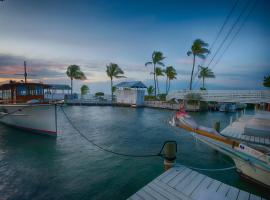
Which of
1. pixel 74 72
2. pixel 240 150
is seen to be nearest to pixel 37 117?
pixel 240 150

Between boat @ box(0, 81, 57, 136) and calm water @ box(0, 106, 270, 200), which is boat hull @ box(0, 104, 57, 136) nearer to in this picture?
boat @ box(0, 81, 57, 136)

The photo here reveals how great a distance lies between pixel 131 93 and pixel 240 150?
42.6 m

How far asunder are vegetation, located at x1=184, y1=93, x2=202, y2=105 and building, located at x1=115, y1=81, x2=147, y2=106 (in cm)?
1327

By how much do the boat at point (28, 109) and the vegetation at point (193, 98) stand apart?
3084 cm

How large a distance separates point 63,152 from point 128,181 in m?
6.38

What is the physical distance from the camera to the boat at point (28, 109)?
16062 millimetres

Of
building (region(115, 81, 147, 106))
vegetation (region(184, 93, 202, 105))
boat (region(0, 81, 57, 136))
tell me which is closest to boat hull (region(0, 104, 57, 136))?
boat (region(0, 81, 57, 136))

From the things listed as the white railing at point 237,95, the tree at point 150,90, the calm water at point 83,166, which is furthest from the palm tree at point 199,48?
the calm water at point 83,166

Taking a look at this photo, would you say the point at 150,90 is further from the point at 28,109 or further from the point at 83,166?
the point at 83,166

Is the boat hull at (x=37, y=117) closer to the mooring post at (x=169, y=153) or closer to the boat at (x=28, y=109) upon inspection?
the boat at (x=28, y=109)

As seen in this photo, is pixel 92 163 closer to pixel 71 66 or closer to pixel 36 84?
pixel 36 84

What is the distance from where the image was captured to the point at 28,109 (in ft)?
54.3

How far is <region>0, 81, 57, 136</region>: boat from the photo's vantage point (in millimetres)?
16062

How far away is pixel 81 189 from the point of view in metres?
Answer: 7.57
